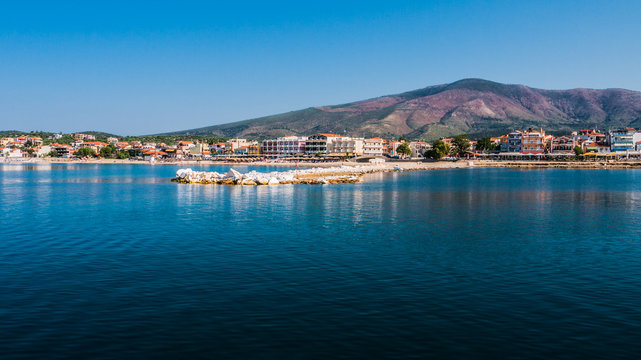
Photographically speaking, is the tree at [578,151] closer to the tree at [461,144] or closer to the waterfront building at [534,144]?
the waterfront building at [534,144]

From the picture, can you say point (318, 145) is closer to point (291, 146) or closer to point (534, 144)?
point (291, 146)

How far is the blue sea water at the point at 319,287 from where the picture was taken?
11133mm

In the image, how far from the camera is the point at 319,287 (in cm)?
1575

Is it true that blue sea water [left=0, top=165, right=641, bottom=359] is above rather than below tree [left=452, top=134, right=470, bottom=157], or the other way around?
below

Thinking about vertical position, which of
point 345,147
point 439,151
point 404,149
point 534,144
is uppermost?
point 534,144

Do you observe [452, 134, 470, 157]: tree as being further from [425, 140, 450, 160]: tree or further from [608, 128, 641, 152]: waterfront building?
[608, 128, 641, 152]: waterfront building

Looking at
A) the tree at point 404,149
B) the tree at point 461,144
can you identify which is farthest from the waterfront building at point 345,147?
the tree at point 461,144

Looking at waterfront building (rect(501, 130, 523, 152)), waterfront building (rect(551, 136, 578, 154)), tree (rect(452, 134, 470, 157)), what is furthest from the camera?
waterfront building (rect(501, 130, 523, 152))

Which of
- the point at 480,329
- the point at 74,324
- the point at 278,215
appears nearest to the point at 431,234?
the point at 278,215

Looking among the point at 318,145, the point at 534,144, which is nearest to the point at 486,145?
the point at 534,144

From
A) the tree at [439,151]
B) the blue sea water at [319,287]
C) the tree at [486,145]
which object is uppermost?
the tree at [486,145]

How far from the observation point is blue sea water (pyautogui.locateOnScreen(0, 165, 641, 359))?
1113cm

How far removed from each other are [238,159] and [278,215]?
15984 centimetres

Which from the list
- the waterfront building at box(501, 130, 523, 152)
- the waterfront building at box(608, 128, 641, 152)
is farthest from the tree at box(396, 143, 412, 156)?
the waterfront building at box(608, 128, 641, 152)
